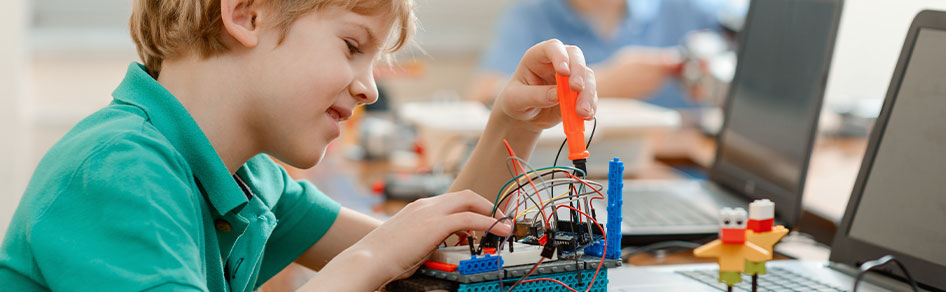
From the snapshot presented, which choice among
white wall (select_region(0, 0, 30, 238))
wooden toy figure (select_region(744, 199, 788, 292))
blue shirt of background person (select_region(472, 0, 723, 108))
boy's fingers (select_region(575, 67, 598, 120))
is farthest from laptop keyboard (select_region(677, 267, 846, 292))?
white wall (select_region(0, 0, 30, 238))

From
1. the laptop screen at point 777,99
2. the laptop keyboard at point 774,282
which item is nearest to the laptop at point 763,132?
the laptop screen at point 777,99

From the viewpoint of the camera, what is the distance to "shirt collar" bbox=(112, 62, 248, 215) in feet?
2.43

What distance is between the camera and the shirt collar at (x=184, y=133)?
74 cm

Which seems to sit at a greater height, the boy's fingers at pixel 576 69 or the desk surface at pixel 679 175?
the boy's fingers at pixel 576 69

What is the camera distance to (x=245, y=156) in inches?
33.0

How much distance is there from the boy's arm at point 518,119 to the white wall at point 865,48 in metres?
1.51

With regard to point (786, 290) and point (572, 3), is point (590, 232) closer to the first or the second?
point (786, 290)

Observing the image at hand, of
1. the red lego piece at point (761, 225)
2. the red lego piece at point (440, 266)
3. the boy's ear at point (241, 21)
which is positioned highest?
the boy's ear at point (241, 21)

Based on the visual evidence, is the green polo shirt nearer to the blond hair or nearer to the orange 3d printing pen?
the blond hair

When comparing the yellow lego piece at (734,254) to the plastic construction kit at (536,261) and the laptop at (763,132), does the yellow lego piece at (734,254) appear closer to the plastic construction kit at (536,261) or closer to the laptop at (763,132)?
the plastic construction kit at (536,261)

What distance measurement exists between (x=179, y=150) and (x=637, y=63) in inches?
68.2

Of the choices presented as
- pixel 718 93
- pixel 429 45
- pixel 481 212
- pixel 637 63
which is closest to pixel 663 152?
pixel 718 93

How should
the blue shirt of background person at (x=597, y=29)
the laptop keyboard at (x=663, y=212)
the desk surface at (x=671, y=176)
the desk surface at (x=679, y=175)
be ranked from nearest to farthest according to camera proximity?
the desk surface at (x=671, y=176) → the laptop keyboard at (x=663, y=212) → the desk surface at (x=679, y=175) → the blue shirt of background person at (x=597, y=29)

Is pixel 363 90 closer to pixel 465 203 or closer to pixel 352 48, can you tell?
pixel 352 48
